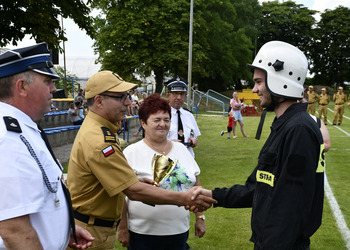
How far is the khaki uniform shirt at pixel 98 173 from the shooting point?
267 cm

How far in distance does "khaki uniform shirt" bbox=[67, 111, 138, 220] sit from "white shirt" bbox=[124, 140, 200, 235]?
Result: 1.35 feet

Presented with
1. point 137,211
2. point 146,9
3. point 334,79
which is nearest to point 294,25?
point 334,79

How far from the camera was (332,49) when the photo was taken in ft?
204

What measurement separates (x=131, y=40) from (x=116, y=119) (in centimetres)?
3166

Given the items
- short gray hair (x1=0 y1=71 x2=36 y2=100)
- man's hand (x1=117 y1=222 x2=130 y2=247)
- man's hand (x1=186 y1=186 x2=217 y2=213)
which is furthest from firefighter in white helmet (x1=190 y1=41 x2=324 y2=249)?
short gray hair (x1=0 y1=71 x2=36 y2=100)

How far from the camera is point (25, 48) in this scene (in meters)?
2.14

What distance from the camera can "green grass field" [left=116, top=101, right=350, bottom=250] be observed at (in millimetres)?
5449

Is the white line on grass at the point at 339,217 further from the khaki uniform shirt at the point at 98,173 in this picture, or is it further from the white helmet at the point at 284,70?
the khaki uniform shirt at the point at 98,173

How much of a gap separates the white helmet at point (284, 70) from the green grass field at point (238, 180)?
3.40m

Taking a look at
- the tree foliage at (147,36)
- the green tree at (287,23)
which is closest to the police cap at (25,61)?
the tree foliage at (147,36)

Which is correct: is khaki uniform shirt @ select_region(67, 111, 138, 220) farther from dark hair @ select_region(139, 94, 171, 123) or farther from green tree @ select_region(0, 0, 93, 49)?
green tree @ select_region(0, 0, 93, 49)

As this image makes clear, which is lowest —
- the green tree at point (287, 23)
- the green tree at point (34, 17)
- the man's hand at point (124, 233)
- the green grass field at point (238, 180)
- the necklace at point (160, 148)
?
the green grass field at point (238, 180)

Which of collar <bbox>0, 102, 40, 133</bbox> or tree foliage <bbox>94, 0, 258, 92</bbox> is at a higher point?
tree foliage <bbox>94, 0, 258, 92</bbox>

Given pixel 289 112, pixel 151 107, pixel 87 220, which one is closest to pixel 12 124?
pixel 87 220
